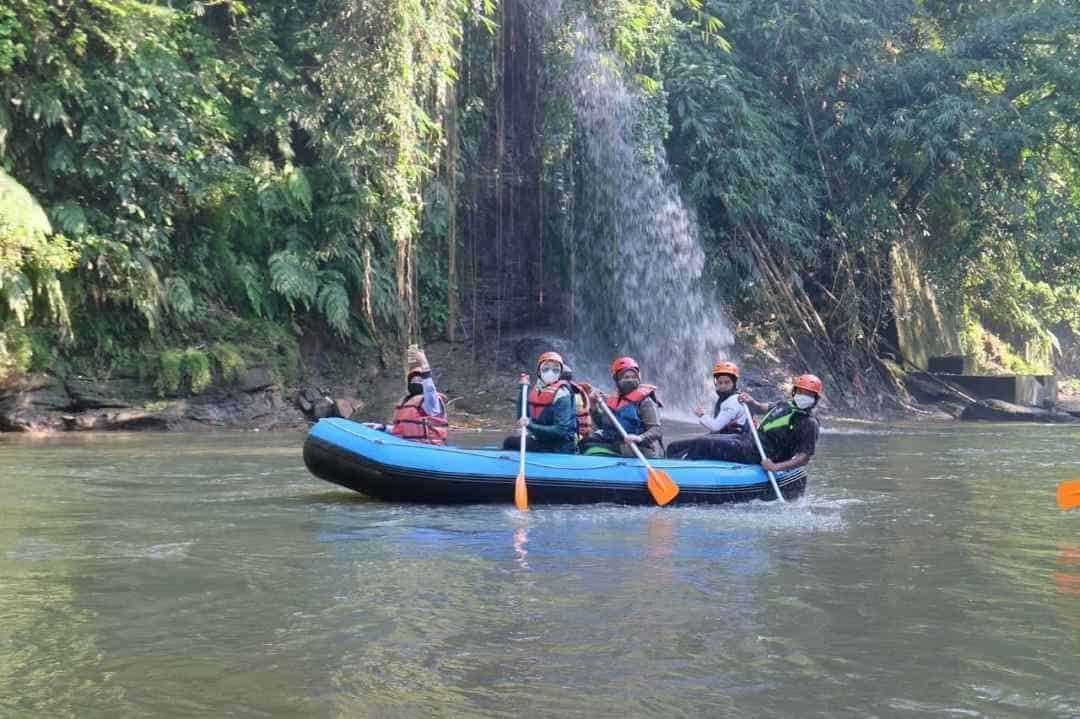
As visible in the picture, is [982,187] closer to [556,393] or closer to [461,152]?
[461,152]

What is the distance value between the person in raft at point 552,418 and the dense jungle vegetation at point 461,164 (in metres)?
6.97

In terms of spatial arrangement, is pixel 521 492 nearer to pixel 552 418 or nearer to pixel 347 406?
pixel 552 418

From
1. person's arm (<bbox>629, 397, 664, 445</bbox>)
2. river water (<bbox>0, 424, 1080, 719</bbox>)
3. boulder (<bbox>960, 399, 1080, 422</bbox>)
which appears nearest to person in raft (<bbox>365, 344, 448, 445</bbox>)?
river water (<bbox>0, 424, 1080, 719</bbox>)

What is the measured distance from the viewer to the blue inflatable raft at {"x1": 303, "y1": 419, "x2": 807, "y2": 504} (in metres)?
9.03

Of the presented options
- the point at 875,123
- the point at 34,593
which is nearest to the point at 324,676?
the point at 34,593

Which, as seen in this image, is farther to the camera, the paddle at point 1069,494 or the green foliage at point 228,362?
the green foliage at point 228,362

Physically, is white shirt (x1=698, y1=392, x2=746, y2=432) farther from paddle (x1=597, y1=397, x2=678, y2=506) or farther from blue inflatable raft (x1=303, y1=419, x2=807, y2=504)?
paddle (x1=597, y1=397, x2=678, y2=506)

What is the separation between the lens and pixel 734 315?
863 inches

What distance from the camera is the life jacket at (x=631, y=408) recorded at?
984 cm

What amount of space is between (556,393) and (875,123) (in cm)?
1417

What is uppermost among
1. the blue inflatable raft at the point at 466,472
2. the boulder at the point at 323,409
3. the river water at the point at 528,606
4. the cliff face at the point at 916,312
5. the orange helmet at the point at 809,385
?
the cliff face at the point at 916,312

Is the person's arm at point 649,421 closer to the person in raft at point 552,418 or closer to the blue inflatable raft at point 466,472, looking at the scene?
the blue inflatable raft at point 466,472

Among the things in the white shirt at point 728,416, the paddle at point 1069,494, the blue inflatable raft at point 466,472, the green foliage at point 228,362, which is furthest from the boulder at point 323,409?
the paddle at point 1069,494

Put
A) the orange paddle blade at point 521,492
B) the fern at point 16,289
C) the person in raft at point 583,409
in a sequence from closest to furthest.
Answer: the orange paddle blade at point 521,492 < the person in raft at point 583,409 < the fern at point 16,289
